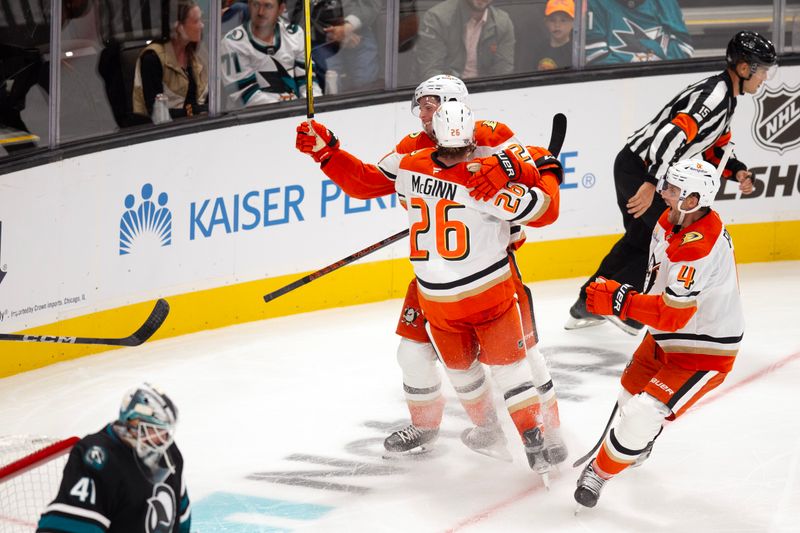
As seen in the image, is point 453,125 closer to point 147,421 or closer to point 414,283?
point 414,283

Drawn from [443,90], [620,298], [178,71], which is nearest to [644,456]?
[620,298]

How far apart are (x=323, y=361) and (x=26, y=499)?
221cm

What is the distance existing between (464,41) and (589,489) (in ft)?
10.1

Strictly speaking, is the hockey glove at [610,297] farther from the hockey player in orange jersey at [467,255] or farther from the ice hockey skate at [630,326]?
the ice hockey skate at [630,326]

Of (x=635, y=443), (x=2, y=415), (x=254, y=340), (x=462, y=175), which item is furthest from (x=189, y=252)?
(x=635, y=443)

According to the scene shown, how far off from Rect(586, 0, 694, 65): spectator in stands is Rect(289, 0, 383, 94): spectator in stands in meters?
1.16

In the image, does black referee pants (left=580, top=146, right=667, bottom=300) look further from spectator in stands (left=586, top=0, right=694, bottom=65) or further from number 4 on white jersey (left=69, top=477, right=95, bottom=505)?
number 4 on white jersey (left=69, top=477, right=95, bottom=505)

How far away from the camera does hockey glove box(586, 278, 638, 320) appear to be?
12.3ft

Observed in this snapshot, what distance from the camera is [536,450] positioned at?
4012mm

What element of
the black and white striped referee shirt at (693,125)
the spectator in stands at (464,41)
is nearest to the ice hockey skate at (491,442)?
the black and white striped referee shirt at (693,125)

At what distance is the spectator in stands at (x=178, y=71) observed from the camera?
219 inches

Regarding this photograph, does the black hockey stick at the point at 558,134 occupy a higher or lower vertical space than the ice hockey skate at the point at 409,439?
higher

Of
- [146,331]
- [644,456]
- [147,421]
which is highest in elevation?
[147,421]

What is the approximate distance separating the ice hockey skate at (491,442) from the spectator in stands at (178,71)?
216 cm
